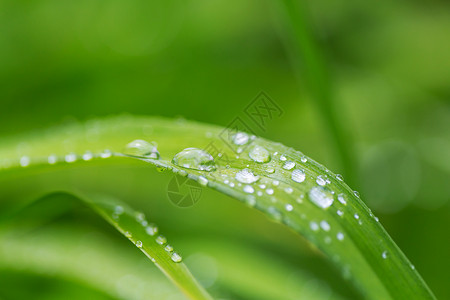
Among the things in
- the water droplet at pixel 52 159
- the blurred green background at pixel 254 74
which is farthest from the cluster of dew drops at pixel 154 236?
the blurred green background at pixel 254 74

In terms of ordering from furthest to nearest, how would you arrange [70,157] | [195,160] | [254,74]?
[254,74]
[70,157]
[195,160]

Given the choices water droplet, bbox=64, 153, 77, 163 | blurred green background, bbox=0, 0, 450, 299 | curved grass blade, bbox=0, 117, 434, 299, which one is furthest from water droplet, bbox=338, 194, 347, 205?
blurred green background, bbox=0, 0, 450, 299

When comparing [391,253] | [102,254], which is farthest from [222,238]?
[391,253]

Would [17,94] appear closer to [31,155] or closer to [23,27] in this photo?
[23,27]

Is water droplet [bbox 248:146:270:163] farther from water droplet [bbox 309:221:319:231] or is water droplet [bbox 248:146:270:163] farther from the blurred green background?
the blurred green background

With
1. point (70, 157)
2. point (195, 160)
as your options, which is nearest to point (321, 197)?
point (195, 160)

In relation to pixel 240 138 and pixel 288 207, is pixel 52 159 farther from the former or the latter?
pixel 288 207
